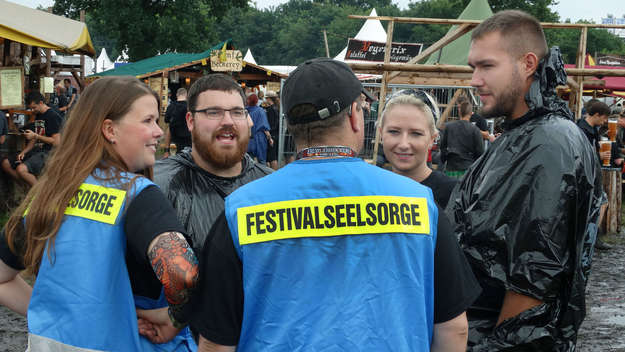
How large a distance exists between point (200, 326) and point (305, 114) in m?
0.68

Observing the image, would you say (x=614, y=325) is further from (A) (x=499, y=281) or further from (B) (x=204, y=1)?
(B) (x=204, y=1)

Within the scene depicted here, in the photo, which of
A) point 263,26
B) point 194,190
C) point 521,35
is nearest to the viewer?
point 521,35

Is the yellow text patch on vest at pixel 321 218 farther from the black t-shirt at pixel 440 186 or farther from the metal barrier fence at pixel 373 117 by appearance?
the metal barrier fence at pixel 373 117

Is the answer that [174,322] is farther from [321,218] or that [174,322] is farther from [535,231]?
[535,231]

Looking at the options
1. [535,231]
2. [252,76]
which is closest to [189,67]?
[252,76]

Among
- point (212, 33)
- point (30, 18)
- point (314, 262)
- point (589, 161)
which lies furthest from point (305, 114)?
point (212, 33)

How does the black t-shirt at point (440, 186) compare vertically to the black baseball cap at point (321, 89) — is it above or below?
below

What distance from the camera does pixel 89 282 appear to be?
1.92m

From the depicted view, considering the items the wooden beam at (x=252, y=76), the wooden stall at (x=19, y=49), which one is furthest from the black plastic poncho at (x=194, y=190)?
the wooden beam at (x=252, y=76)

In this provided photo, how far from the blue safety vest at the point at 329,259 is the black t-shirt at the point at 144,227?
329 millimetres

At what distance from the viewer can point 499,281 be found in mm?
2129

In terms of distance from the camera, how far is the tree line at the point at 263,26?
3118 centimetres

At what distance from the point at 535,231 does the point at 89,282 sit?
1.52 m

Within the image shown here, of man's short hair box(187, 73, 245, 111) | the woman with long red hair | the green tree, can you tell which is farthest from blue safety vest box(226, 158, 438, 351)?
the green tree
